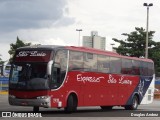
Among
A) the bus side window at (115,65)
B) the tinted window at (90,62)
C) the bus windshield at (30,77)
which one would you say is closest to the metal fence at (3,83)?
the bus side window at (115,65)

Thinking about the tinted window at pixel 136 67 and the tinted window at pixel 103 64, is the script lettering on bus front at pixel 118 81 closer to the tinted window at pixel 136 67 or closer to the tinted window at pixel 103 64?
the tinted window at pixel 103 64

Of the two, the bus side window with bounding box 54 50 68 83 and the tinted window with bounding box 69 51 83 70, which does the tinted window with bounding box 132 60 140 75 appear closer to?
the tinted window with bounding box 69 51 83 70

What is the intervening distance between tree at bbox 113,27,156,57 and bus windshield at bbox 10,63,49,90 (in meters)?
56.6

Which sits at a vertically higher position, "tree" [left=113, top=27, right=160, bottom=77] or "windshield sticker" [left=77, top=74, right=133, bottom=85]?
"tree" [left=113, top=27, right=160, bottom=77]

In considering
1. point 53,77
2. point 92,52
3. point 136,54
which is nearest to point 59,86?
point 53,77

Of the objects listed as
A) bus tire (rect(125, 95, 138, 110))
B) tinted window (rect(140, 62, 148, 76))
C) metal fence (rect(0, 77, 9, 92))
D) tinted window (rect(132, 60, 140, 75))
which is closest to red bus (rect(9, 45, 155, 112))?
tinted window (rect(132, 60, 140, 75))

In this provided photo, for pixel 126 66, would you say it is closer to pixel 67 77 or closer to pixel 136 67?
pixel 136 67

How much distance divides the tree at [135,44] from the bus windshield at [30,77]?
5663 centimetres

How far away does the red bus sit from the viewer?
2220 centimetres

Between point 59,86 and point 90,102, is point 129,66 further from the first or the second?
point 59,86

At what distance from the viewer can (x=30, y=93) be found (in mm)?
22172

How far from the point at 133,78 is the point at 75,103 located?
24.4 ft

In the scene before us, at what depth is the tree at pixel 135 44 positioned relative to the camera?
78875 mm

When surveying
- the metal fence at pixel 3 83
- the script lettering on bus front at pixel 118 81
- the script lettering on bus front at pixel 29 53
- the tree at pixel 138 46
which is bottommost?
the metal fence at pixel 3 83
